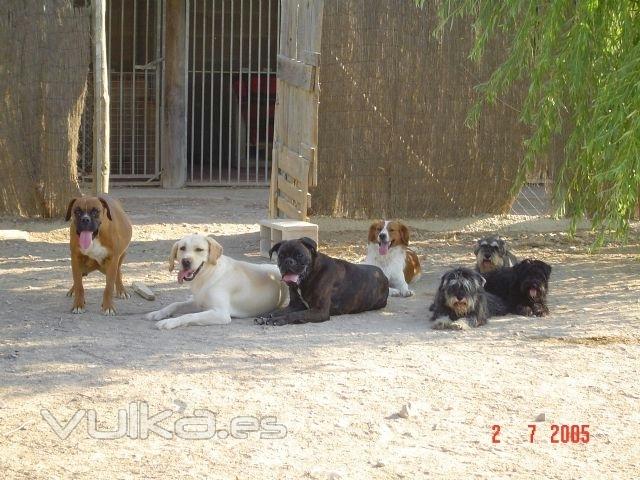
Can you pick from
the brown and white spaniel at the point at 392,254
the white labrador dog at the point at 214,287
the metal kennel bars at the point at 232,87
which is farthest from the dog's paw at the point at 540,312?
the metal kennel bars at the point at 232,87

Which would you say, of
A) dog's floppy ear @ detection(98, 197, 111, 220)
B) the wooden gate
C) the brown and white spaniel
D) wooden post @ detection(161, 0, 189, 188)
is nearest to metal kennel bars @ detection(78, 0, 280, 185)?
wooden post @ detection(161, 0, 189, 188)

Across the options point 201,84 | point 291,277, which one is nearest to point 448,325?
point 291,277

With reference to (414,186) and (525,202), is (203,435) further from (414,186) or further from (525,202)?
(525,202)

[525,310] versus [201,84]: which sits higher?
[201,84]

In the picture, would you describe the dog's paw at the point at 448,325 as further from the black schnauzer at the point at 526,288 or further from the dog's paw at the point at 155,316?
the dog's paw at the point at 155,316

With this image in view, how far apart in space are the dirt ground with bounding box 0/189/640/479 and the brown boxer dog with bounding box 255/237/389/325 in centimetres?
15

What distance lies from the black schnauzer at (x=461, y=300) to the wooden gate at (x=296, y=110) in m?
3.36

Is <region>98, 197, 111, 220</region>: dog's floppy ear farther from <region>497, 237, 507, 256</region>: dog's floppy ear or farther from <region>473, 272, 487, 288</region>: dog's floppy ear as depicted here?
<region>497, 237, 507, 256</region>: dog's floppy ear

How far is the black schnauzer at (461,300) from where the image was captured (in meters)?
8.30

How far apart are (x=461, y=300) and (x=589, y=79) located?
2039 millimetres

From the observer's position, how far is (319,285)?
28.3 feet

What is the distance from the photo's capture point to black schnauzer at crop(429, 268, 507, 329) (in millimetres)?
8297

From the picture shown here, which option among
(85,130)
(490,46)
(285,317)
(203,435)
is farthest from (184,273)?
(85,130)

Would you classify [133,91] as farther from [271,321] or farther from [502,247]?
[271,321]
